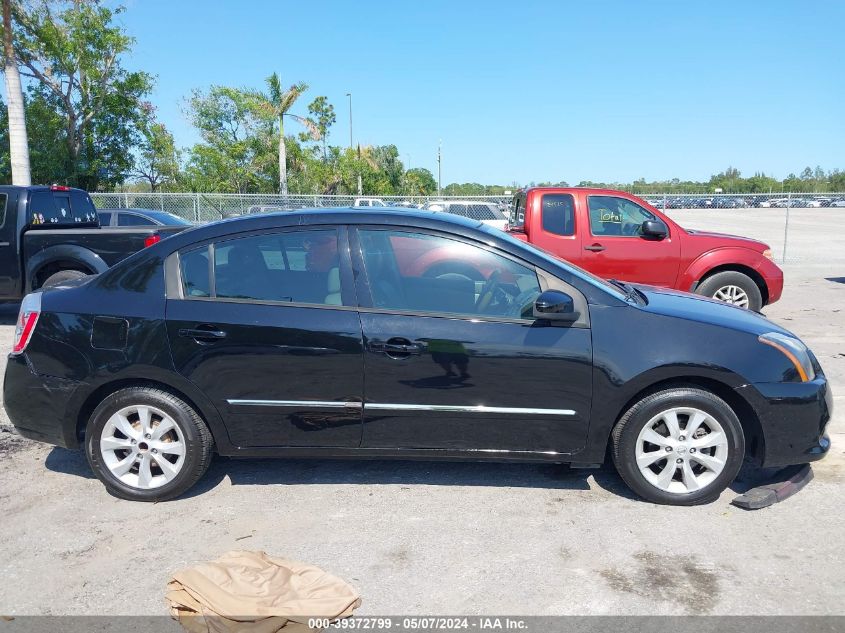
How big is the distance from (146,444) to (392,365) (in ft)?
5.07

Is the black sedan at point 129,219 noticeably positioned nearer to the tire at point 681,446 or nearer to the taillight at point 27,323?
the taillight at point 27,323

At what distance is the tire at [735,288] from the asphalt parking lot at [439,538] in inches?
192

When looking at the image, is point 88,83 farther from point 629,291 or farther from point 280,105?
point 629,291

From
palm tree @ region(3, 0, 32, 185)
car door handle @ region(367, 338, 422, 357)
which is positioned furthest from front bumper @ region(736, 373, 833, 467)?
palm tree @ region(3, 0, 32, 185)

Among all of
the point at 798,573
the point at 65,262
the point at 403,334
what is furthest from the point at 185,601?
the point at 65,262

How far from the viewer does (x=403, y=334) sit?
3.99 m

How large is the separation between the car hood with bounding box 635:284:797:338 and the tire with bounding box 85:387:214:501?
9.05 ft

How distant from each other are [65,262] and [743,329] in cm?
842

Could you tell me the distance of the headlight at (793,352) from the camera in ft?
13.3

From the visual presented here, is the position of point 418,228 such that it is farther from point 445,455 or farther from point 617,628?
point 617,628

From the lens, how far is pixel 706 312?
14.0ft

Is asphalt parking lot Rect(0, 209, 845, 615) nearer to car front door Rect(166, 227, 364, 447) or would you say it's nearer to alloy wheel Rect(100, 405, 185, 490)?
alloy wheel Rect(100, 405, 185, 490)

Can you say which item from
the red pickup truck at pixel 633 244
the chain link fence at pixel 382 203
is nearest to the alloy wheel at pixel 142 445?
the red pickup truck at pixel 633 244

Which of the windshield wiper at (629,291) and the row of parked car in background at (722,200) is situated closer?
the windshield wiper at (629,291)
